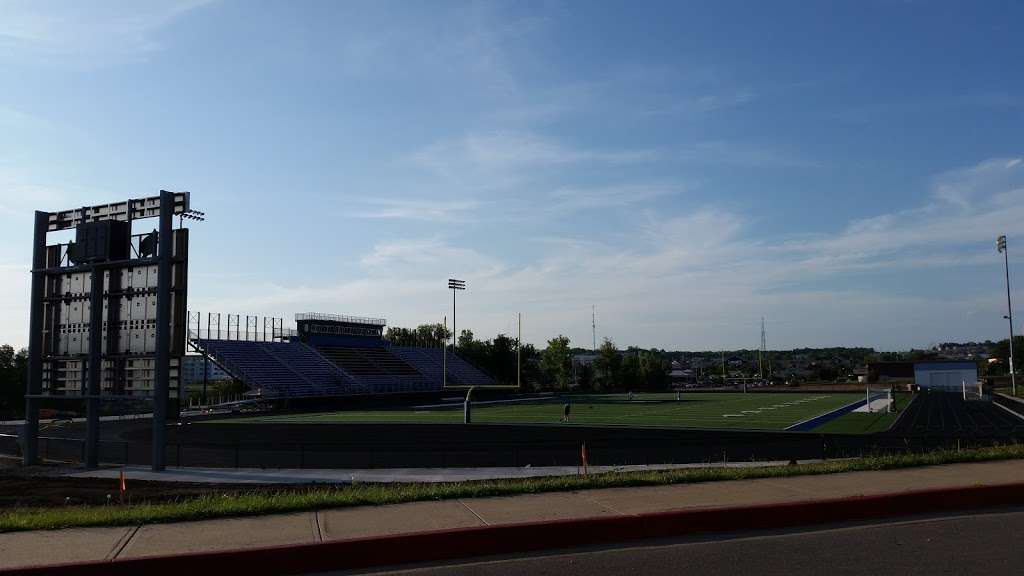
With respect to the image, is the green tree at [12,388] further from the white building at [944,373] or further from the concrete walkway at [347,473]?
the white building at [944,373]

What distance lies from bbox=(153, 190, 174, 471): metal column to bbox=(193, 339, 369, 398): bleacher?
44652 millimetres

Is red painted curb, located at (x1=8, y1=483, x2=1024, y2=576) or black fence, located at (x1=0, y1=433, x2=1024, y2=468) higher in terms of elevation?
red painted curb, located at (x1=8, y1=483, x2=1024, y2=576)

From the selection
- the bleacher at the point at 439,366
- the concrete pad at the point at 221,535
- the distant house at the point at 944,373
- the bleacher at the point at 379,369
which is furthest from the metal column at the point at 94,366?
the distant house at the point at 944,373

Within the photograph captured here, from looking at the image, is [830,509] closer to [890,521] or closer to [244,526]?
[890,521]

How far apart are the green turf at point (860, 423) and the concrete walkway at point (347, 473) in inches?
535

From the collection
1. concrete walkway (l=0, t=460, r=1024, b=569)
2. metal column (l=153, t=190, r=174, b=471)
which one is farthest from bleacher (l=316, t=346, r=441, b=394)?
concrete walkway (l=0, t=460, r=1024, b=569)

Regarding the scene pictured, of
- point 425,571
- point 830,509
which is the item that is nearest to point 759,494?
point 830,509

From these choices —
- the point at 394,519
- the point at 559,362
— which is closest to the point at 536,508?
the point at 394,519

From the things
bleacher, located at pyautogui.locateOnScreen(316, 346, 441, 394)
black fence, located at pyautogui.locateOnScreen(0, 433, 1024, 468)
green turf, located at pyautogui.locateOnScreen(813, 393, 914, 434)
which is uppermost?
bleacher, located at pyautogui.locateOnScreen(316, 346, 441, 394)

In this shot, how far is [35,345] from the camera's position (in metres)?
26.0

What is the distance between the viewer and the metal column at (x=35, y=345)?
82.0 feet

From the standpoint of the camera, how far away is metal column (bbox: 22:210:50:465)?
2498 cm

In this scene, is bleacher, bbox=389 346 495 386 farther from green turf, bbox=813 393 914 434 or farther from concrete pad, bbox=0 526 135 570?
concrete pad, bbox=0 526 135 570

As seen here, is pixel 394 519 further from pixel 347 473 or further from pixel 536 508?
pixel 347 473
